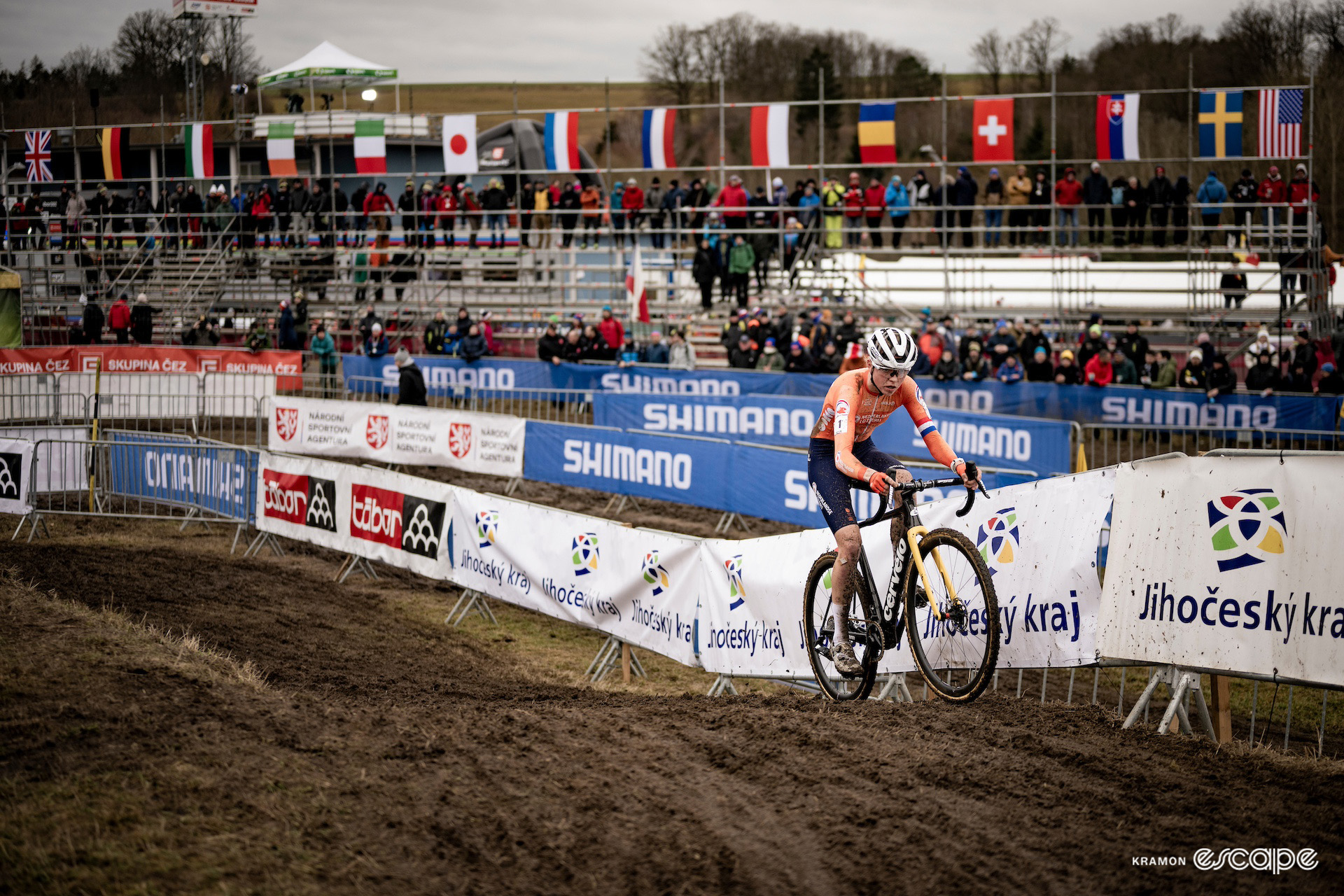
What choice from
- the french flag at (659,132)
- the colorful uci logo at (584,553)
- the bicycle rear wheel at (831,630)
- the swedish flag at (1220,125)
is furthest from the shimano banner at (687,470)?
the swedish flag at (1220,125)

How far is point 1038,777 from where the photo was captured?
5.65 meters

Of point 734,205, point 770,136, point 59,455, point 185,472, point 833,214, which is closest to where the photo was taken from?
point 185,472

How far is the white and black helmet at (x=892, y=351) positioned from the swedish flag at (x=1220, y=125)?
20095mm

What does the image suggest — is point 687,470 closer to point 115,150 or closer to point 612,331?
point 612,331

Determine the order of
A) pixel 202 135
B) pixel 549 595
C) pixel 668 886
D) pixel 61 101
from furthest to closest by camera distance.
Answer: pixel 61 101, pixel 202 135, pixel 549 595, pixel 668 886

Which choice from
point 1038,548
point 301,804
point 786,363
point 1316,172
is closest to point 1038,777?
point 1038,548

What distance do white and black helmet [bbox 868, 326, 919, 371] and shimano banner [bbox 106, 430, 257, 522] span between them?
1066cm

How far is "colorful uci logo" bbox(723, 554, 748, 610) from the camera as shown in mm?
8852

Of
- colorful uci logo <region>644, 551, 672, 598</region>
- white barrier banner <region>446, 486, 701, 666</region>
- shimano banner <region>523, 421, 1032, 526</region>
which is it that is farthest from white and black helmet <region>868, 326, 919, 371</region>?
shimano banner <region>523, 421, 1032, 526</region>

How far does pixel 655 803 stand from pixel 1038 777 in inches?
77.3

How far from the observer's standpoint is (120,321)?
1120 inches

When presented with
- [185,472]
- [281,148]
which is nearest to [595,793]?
[185,472]

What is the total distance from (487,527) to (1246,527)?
23.9 ft

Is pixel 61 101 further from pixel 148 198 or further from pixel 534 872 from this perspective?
pixel 534 872
